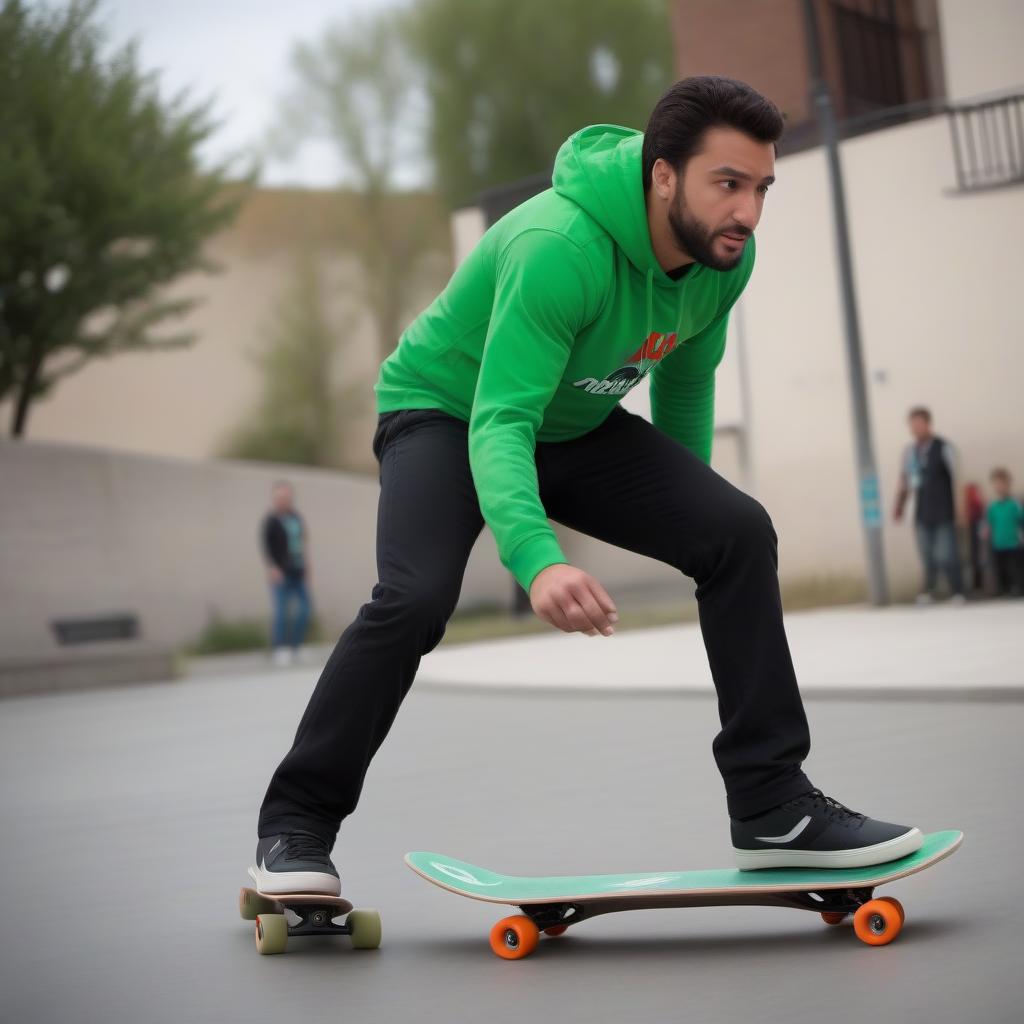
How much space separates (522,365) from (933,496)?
13818 mm

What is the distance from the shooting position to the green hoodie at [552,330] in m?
3.57

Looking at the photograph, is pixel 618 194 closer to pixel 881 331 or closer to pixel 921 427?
pixel 921 427

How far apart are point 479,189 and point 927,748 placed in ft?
95.6

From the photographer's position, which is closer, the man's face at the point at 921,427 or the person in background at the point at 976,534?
the man's face at the point at 921,427

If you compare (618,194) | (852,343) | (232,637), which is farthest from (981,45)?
(618,194)

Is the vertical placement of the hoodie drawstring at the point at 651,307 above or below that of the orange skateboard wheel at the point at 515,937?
above

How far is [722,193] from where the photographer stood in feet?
11.9

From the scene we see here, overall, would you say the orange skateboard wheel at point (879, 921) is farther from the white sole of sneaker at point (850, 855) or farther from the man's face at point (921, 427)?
the man's face at point (921, 427)

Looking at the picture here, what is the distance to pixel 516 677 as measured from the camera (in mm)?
12680

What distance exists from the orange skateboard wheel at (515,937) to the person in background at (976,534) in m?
14.2

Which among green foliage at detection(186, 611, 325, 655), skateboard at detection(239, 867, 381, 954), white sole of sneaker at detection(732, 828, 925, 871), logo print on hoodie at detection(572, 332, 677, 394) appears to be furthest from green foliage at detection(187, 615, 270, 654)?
white sole of sneaker at detection(732, 828, 925, 871)

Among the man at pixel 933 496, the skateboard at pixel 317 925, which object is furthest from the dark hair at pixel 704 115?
the man at pixel 933 496

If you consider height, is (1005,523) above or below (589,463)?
below

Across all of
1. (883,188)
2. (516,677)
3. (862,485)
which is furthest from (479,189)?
(516,677)
